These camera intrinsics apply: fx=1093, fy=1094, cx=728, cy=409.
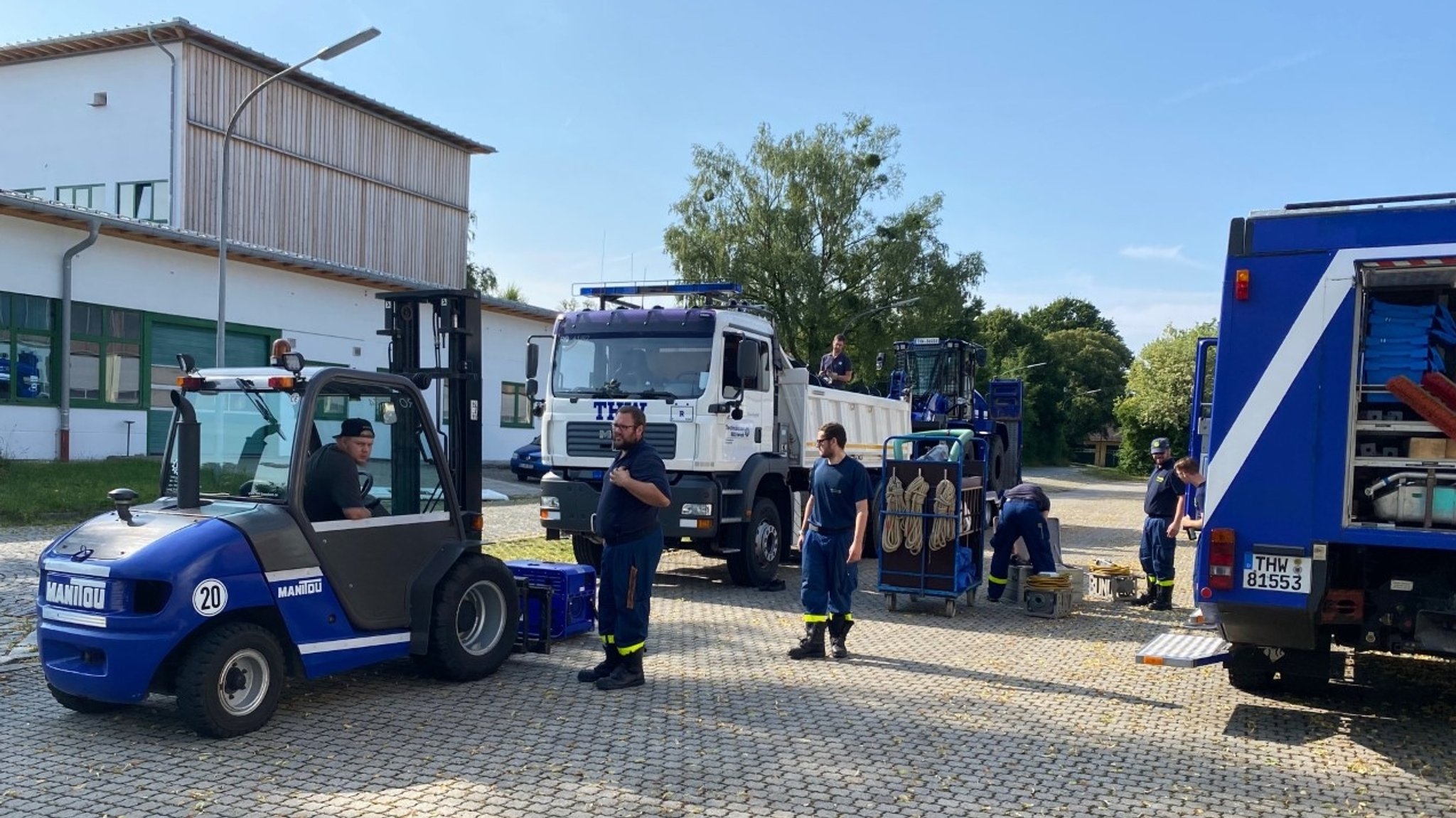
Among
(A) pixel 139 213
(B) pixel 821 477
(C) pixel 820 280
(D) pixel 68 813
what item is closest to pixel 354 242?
(A) pixel 139 213

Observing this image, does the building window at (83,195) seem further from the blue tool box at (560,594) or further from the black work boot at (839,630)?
the black work boot at (839,630)

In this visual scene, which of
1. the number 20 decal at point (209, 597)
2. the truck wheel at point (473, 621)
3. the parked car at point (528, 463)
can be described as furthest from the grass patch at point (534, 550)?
the parked car at point (528, 463)

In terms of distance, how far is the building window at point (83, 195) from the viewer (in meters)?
28.8

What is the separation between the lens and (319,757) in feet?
18.0

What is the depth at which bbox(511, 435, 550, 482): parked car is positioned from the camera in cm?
2617

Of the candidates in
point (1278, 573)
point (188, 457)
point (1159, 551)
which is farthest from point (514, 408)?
point (1278, 573)

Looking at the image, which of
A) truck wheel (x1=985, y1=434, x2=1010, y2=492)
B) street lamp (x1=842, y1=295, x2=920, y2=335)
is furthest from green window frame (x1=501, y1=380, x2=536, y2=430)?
truck wheel (x1=985, y1=434, x2=1010, y2=492)

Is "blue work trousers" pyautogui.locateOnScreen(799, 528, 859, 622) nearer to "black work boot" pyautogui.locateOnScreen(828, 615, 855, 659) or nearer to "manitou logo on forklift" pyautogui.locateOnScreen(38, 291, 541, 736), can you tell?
"black work boot" pyautogui.locateOnScreen(828, 615, 855, 659)

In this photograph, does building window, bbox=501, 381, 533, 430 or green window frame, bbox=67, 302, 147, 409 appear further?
building window, bbox=501, 381, 533, 430

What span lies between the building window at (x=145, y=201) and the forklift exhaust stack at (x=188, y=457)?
2510 cm

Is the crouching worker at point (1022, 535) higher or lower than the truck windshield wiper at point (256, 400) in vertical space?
lower

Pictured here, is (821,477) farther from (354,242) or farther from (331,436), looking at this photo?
(354,242)

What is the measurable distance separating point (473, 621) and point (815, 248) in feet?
103

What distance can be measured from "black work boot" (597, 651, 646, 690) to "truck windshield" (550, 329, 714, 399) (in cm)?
444
